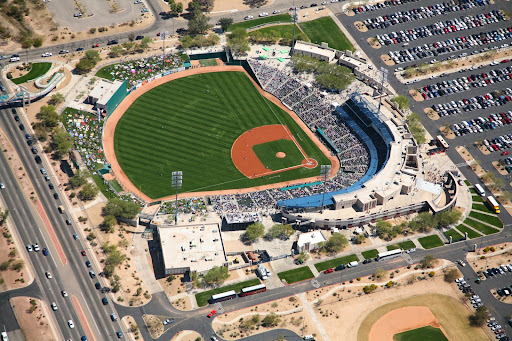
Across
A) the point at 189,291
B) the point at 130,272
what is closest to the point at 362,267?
the point at 189,291

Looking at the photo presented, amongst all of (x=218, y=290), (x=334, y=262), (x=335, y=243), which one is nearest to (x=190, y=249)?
(x=218, y=290)

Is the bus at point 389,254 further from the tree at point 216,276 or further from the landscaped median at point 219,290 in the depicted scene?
the tree at point 216,276

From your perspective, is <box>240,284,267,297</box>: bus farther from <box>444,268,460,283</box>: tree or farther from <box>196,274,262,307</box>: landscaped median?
<box>444,268,460,283</box>: tree

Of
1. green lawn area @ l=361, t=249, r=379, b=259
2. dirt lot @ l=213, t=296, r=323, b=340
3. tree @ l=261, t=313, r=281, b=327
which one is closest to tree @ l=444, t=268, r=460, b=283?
green lawn area @ l=361, t=249, r=379, b=259

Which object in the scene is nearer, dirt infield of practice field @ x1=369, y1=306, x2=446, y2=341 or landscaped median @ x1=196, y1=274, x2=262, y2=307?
dirt infield of practice field @ x1=369, y1=306, x2=446, y2=341

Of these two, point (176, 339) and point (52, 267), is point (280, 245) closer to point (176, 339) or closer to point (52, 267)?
point (176, 339)

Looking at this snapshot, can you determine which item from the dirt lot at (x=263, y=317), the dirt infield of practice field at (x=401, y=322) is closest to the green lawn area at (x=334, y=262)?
the dirt lot at (x=263, y=317)

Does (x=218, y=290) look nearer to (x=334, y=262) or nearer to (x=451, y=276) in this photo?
(x=334, y=262)
